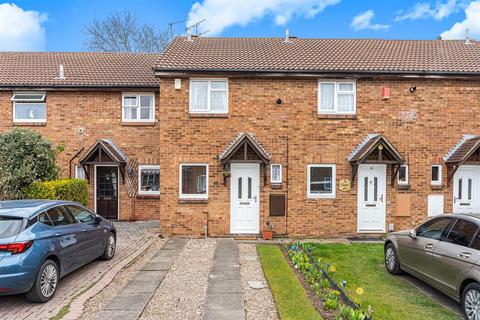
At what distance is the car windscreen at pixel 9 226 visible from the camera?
5.21 metres

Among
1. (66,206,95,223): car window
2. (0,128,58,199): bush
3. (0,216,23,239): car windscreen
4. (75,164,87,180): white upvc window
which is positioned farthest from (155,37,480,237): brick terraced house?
(0,216,23,239): car windscreen

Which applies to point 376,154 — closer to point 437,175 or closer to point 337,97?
point 337,97

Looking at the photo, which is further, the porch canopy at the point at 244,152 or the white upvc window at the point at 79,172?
the white upvc window at the point at 79,172

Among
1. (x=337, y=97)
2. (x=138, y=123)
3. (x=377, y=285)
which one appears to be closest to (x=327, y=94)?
(x=337, y=97)

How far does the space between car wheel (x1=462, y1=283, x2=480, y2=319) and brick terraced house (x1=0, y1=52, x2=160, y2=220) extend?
10.7 m

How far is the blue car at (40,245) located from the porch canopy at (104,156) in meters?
5.87

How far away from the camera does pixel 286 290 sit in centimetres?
600

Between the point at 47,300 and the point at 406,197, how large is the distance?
1039cm

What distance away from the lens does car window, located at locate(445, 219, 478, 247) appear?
5.23 m

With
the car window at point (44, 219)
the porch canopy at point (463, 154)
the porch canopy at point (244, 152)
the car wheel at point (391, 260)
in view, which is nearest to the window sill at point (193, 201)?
the porch canopy at point (244, 152)

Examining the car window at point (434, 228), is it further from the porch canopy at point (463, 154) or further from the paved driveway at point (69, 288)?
the paved driveway at point (69, 288)

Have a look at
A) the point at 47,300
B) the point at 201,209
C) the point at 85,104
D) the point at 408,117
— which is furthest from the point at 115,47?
the point at 47,300

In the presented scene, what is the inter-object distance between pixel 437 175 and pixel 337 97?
168 inches

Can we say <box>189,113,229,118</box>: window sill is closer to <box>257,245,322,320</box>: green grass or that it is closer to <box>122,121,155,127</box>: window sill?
<box>122,121,155,127</box>: window sill
